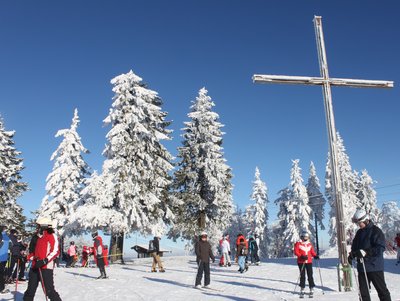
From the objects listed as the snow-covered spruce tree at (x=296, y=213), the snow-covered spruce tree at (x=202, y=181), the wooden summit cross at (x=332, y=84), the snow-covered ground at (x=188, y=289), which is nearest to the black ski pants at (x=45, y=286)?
the snow-covered ground at (x=188, y=289)

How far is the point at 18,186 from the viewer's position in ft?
116

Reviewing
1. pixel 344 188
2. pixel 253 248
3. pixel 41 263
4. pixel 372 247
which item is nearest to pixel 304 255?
pixel 372 247

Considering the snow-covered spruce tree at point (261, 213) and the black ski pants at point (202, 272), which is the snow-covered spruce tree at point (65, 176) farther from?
the snow-covered spruce tree at point (261, 213)

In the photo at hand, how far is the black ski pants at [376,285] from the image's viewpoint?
748 cm

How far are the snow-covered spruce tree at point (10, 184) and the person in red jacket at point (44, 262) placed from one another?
25.6m

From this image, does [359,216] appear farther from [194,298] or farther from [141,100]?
[141,100]

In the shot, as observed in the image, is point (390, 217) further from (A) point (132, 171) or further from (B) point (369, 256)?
(B) point (369, 256)

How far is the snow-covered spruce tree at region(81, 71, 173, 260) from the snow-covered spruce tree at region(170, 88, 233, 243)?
9.17 feet

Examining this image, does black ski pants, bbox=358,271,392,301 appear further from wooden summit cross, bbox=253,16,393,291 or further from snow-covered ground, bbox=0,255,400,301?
wooden summit cross, bbox=253,16,393,291

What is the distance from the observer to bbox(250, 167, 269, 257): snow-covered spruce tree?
5719 centimetres

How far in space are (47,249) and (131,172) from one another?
735 inches

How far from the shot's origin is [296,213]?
53.2 meters

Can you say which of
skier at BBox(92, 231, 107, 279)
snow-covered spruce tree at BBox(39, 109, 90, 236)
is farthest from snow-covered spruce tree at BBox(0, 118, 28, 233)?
skier at BBox(92, 231, 107, 279)

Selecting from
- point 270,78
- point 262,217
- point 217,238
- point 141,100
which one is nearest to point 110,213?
point 141,100
